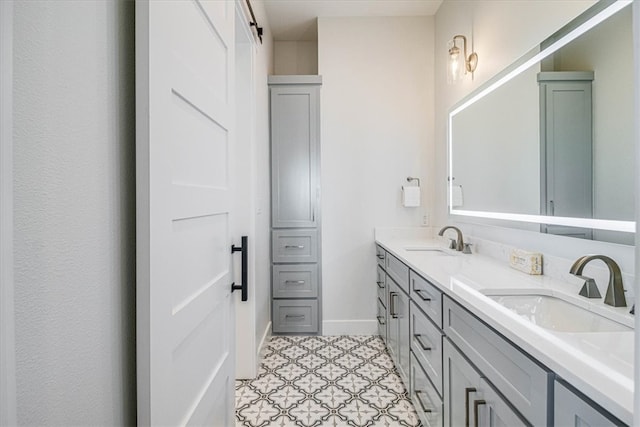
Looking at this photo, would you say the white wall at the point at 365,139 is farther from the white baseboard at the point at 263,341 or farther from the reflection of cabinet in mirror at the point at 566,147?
the reflection of cabinet in mirror at the point at 566,147

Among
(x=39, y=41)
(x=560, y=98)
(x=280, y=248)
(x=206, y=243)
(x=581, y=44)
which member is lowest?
(x=280, y=248)

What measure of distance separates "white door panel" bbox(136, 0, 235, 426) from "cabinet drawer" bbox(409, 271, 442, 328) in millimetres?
842

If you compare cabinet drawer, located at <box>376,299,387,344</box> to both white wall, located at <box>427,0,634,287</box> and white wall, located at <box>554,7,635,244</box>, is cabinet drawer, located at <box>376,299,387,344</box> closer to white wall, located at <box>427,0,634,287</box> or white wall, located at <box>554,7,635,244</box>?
white wall, located at <box>427,0,634,287</box>

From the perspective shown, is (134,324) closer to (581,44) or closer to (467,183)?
(581,44)

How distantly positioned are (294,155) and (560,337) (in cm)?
263

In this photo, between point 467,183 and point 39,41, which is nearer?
point 39,41

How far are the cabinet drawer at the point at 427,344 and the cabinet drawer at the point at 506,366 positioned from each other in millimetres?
225

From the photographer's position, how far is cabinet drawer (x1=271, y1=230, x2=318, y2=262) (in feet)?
10.5

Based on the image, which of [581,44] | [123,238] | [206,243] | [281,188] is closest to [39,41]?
[123,238]

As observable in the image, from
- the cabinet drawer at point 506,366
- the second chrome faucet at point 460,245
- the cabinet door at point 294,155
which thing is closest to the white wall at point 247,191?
the cabinet door at point 294,155

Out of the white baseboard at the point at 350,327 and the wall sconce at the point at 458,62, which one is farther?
the white baseboard at the point at 350,327

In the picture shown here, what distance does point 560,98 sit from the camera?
5.00 ft

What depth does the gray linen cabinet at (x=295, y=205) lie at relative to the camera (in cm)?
320

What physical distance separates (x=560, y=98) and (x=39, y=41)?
70.0 inches
